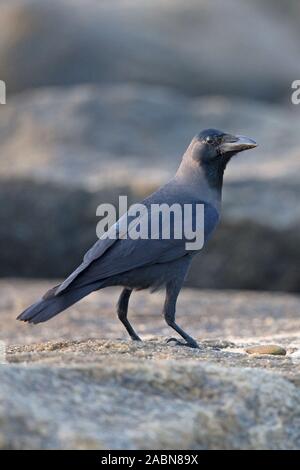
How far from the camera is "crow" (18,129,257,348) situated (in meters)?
5.70

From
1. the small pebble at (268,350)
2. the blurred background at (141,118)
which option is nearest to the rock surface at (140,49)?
the blurred background at (141,118)

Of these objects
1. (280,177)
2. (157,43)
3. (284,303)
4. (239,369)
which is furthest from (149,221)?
(157,43)

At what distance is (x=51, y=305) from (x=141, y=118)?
982 centimetres

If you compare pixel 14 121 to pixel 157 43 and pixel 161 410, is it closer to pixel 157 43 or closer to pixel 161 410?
pixel 157 43

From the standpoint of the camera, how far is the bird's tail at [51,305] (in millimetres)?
5512

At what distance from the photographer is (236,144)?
6.54 meters

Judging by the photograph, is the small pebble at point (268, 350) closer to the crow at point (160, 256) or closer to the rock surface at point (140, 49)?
the crow at point (160, 256)

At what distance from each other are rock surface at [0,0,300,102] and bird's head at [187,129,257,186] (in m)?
12.4

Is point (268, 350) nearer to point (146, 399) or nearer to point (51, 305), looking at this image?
point (51, 305)

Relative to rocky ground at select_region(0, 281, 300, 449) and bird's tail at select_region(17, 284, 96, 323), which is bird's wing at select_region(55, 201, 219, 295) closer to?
bird's tail at select_region(17, 284, 96, 323)

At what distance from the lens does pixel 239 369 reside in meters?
4.52

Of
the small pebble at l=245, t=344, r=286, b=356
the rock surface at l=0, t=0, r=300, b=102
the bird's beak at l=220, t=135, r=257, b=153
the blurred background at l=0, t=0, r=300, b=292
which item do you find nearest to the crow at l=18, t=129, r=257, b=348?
the bird's beak at l=220, t=135, r=257, b=153

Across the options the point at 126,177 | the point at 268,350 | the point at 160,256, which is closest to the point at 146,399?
the point at 268,350
